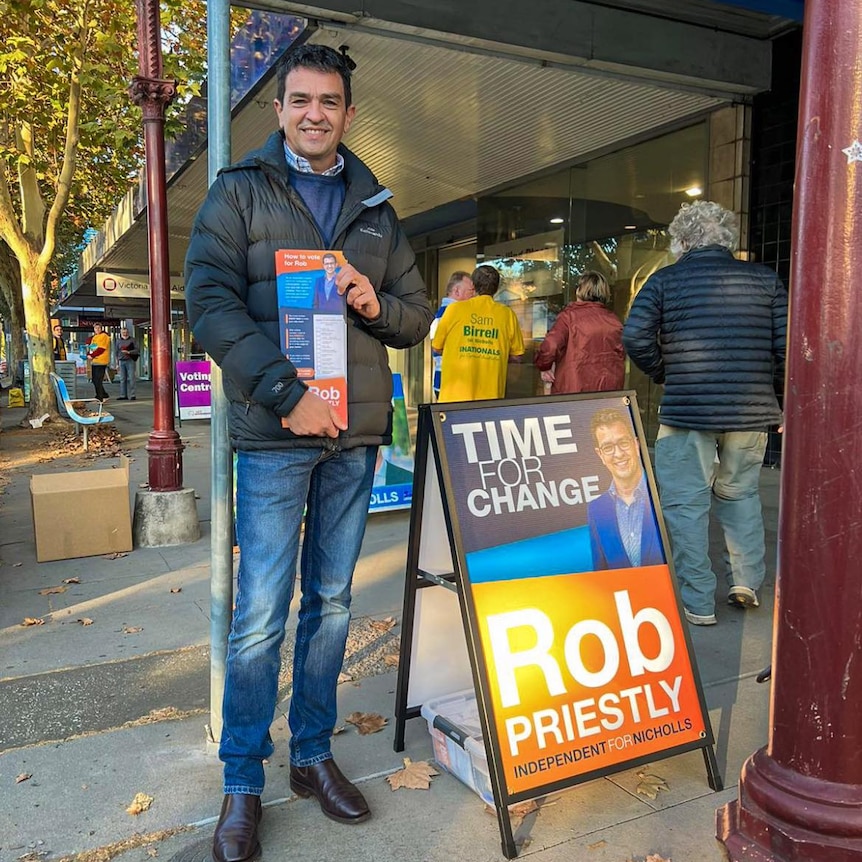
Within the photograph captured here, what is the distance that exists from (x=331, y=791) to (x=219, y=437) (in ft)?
3.83

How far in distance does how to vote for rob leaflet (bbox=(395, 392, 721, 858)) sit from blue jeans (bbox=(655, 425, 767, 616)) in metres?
1.43

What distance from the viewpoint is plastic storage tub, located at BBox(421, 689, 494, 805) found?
2.41 metres

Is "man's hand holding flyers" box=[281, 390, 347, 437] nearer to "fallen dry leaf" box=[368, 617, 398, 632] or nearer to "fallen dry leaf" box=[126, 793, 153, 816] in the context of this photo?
"fallen dry leaf" box=[126, 793, 153, 816]

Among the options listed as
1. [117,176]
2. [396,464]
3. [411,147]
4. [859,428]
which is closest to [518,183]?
[411,147]

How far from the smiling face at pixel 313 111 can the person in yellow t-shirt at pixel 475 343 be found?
399 cm

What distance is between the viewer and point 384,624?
4094 millimetres

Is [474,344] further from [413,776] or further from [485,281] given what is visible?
[413,776]

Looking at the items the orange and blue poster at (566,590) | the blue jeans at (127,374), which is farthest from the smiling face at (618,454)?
the blue jeans at (127,374)

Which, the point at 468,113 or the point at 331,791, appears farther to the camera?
the point at 468,113

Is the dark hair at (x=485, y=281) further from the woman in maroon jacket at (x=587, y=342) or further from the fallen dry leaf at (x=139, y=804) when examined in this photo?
the fallen dry leaf at (x=139, y=804)

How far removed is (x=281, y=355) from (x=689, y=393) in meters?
2.48

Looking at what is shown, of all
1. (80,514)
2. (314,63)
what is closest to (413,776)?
(314,63)

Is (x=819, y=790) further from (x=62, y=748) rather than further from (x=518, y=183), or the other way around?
(x=518, y=183)

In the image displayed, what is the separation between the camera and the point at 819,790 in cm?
181
